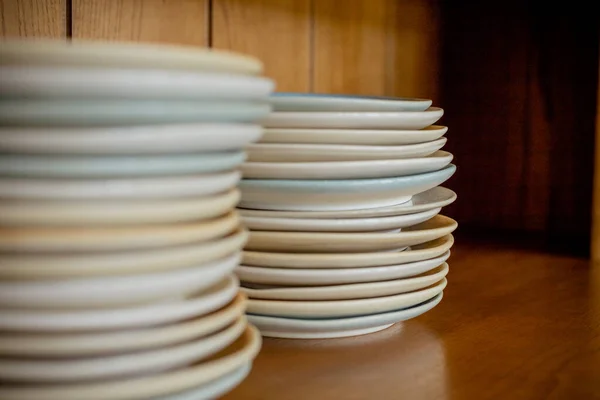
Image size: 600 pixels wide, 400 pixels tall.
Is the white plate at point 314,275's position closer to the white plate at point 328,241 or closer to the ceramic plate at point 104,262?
the white plate at point 328,241

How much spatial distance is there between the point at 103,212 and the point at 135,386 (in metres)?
0.10

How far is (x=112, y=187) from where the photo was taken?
0.42 meters

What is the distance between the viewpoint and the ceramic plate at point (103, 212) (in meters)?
0.40

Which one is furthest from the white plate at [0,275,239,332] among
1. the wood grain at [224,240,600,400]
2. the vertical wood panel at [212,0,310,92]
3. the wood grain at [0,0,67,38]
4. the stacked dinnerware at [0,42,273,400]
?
the vertical wood panel at [212,0,310,92]

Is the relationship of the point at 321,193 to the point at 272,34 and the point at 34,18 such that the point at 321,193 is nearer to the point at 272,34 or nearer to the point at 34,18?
the point at 34,18

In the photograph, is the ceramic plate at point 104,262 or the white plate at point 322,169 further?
the white plate at point 322,169

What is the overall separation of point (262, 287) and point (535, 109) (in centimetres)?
82

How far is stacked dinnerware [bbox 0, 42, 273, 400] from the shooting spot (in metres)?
0.40

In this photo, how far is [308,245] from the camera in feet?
2.09

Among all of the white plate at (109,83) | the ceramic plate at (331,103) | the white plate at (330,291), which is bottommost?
the white plate at (330,291)

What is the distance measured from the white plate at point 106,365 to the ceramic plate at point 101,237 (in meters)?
0.06

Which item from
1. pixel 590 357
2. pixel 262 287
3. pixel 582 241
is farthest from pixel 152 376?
pixel 582 241

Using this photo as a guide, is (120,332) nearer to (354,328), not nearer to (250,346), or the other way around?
(250,346)

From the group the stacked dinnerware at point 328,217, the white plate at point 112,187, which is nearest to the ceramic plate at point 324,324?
the stacked dinnerware at point 328,217
